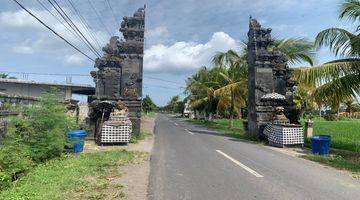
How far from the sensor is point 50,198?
776 cm

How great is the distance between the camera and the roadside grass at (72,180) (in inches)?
321

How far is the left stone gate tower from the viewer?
22.9 metres

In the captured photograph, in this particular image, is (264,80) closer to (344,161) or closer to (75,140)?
(344,161)

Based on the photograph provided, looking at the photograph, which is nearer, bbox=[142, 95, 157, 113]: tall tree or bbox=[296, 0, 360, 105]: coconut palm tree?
bbox=[296, 0, 360, 105]: coconut palm tree

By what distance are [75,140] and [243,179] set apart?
7609mm

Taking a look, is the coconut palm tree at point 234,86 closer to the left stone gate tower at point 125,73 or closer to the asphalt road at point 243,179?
the left stone gate tower at point 125,73

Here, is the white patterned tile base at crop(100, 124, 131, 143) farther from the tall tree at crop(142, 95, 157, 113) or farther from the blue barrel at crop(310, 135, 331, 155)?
the tall tree at crop(142, 95, 157, 113)

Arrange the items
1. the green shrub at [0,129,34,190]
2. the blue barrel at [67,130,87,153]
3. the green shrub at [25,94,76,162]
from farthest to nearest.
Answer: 1. the blue barrel at [67,130,87,153]
2. the green shrub at [25,94,76,162]
3. the green shrub at [0,129,34,190]

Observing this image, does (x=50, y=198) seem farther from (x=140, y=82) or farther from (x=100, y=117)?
(x=140, y=82)

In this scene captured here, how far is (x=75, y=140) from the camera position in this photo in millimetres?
15477

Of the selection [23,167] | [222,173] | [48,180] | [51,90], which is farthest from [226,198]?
[51,90]

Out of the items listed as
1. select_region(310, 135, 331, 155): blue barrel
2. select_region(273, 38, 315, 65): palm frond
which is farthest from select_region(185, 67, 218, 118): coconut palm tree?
select_region(310, 135, 331, 155): blue barrel

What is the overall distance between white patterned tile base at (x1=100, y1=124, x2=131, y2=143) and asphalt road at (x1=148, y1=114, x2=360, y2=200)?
4330 millimetres

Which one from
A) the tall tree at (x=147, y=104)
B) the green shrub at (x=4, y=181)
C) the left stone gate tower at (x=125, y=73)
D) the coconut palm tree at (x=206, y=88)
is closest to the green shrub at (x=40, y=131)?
the green shrub at (x=4, y=181)
